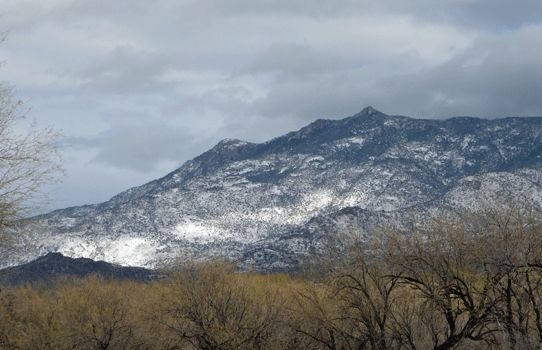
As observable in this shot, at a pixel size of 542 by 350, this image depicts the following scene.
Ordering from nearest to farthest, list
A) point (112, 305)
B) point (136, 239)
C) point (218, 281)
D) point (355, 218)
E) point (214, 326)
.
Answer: point (214, 326)
point (218, 281)
point (112, 305)
point (355, 218)
point (136, 239)

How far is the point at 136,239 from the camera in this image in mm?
191125

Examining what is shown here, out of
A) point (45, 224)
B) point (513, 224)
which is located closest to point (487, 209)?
point (513, 224)

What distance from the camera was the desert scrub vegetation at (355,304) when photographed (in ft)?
59.9

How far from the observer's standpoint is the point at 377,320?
23281 mm

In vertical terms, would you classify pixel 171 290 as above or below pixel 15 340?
above

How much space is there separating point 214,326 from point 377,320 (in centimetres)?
1044

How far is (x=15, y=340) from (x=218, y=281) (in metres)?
14.3

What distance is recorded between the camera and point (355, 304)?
23688 mm

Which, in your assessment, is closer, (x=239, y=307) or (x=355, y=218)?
(x=239, y=307)

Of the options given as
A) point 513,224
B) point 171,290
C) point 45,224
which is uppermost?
point 45,224

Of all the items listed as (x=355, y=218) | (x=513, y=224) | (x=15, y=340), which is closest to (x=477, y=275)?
(x=513, y=224)

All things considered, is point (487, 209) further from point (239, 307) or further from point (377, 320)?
point (239, 307)

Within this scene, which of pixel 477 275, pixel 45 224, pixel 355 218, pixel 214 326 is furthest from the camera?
pixel 355 218

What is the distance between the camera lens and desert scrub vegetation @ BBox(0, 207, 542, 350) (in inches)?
719
